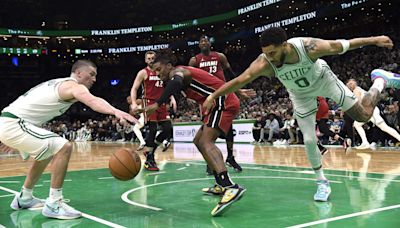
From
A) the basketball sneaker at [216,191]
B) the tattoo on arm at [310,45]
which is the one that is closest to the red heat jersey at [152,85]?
the basketball sneaker at [216,191]

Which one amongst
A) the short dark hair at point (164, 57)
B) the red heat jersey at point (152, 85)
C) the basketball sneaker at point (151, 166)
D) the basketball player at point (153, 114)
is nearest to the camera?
the short dark hair at point (164, 57)

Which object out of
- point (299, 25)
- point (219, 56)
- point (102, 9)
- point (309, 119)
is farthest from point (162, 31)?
point (309, 119)

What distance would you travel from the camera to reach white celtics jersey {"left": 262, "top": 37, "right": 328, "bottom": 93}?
446cm

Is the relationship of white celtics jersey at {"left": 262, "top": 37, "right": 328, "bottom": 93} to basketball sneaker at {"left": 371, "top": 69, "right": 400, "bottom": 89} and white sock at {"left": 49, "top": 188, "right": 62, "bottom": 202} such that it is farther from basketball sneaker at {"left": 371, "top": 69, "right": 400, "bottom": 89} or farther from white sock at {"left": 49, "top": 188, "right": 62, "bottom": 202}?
white sock at {"left": 49, "top": 188, "right": 62, "bottom": 202}

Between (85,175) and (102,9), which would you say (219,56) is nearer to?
(85,175)

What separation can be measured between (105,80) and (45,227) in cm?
4582

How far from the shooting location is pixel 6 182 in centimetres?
731

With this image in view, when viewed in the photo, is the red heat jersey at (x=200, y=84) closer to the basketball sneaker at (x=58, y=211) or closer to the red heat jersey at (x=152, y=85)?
the basketball sneaker at (x=58, y=211)

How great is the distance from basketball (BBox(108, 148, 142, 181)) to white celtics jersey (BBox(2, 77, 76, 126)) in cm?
79

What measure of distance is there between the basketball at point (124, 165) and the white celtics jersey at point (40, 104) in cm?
79

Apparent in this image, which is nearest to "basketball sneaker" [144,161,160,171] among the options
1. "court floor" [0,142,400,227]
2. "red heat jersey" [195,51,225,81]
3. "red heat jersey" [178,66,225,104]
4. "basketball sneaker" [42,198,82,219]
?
"court floor" [0,142,400,227]

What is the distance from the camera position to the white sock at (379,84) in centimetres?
531

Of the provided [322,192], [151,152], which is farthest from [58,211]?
[151,152]

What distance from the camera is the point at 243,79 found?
4223 millimetres
